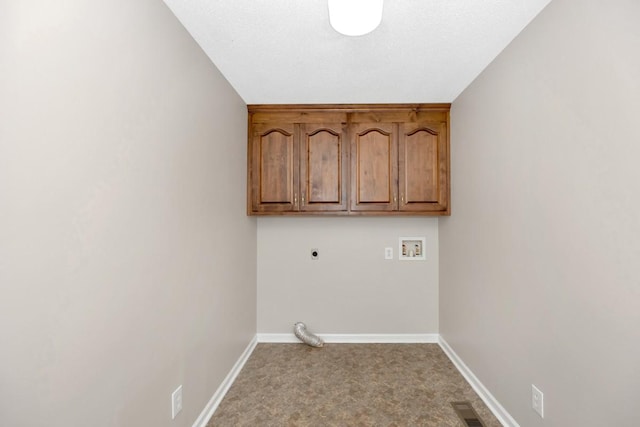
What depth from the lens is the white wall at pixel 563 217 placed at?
1120mm

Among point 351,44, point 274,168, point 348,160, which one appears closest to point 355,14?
point 351,44

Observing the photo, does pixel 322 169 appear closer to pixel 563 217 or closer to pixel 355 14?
pixel 355 14

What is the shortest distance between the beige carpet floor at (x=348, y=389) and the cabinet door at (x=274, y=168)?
4.66 feet

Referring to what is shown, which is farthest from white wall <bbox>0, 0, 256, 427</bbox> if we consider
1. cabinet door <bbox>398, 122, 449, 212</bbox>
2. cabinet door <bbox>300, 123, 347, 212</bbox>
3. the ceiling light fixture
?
cabinet door <bbox>398, 122, 449, 212</bbox>

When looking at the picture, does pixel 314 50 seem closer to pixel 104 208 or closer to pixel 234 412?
pixel 104 208

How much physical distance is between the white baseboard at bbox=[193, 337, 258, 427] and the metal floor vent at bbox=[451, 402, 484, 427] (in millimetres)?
1615

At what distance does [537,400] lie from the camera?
1562mm

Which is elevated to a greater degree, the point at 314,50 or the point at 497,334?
the point at 314,50

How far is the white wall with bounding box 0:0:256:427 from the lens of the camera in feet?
2.68

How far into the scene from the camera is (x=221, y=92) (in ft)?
7.32

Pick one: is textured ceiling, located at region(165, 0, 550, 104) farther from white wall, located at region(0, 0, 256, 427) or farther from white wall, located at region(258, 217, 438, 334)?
white wall, located at region(258, 217, 438, 334)

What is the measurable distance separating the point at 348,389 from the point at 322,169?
1.87 m

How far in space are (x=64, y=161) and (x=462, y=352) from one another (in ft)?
9.40

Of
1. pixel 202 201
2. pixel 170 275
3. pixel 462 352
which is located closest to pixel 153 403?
pixel 170 275
